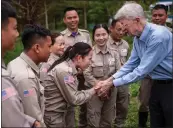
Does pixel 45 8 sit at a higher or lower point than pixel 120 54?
higher

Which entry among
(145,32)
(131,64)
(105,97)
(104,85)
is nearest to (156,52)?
(145,32)

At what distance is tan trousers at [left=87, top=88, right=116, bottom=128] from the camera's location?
436cm

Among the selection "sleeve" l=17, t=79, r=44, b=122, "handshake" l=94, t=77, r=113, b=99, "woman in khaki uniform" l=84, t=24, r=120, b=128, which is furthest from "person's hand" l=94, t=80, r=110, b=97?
"sleeve" l=17, t=79, r=44, b=122

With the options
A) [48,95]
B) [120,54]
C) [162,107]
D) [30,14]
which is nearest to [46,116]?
[48,95]

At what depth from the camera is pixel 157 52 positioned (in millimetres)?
2982

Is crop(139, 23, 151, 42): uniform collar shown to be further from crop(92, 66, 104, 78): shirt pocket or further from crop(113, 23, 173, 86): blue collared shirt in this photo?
crop(92, 66, 104, 78): shirt pocket

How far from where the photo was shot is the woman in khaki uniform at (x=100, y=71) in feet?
14.3

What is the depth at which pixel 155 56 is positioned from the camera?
3.00 meters

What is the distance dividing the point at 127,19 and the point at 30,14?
11.4 m

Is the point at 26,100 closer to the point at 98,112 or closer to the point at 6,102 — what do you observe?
the point at 6,102

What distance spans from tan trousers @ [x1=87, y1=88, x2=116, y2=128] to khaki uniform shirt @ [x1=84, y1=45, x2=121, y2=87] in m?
0.26

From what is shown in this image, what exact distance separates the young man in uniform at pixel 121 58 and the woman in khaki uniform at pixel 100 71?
0.96 ft

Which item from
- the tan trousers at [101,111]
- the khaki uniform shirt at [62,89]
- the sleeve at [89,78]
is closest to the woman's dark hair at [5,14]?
the khaki uniform shirt at [62,89]

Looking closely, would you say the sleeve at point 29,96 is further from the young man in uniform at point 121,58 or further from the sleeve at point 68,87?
the young man in uniform at point 121,58
